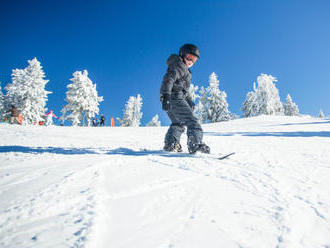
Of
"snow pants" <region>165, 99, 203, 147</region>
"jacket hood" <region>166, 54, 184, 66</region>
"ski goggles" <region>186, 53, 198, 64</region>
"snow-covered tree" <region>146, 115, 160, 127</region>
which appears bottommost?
"snow pants" <region>165, 99, 203, 147</region>

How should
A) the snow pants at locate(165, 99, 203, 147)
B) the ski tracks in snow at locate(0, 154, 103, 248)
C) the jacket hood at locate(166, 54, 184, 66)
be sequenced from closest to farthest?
the ski tracks in snow at locate(0, 154, 103, 248) < the snow pants at locate(165, 99, 203, 147) < the jacket hood at locate(166, 54, 184, 66)

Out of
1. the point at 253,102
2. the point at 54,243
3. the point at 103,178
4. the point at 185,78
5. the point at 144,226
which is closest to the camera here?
the point at 54,243

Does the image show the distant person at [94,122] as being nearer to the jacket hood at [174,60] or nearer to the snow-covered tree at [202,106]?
the snow-covered tree at [202,106]

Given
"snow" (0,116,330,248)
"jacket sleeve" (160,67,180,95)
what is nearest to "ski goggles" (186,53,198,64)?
"jacket sleeve" (160,67,180,95)

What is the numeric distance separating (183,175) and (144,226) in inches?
31.9

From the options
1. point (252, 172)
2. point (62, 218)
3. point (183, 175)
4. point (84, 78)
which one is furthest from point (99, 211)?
point (84, 78)

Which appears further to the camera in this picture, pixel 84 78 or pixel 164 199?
pixel 84 78

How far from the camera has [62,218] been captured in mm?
802

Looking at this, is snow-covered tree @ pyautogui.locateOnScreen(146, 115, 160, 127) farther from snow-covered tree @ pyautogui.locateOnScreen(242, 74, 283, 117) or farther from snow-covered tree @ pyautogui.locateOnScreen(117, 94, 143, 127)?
snow-covered tree @ pyautogui.locateOnScreen(242, 74, 283, 117)

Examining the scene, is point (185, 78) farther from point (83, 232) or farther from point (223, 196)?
point (83, 232)

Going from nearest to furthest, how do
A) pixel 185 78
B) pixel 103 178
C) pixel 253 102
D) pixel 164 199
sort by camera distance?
1. pixel 164 199
2. pixel 103 178
3. pixel 185 78
4. pixel 253 102

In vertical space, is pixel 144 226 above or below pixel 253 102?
below

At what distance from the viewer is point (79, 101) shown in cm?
3072

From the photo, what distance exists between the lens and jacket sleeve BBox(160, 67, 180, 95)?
9.16 feet
